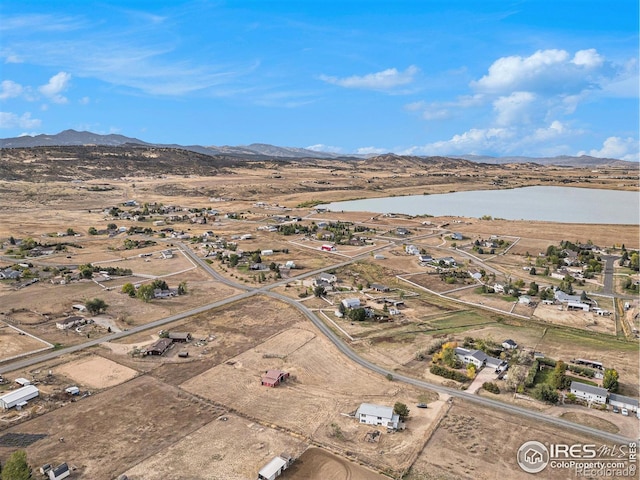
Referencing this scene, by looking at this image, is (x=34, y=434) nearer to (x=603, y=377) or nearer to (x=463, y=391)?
(x=463, y=391)

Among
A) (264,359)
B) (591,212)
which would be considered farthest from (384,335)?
(591,212)

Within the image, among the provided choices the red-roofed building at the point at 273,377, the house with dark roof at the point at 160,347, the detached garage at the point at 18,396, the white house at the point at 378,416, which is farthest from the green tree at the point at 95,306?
the white house at the point at 378,416

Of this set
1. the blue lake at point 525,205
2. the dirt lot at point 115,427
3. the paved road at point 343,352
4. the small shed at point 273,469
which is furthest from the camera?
the blue lake at point 525,205

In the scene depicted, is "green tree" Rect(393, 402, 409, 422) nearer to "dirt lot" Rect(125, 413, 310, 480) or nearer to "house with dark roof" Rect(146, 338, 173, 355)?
"dirt lot" Rect(125, 413, 310, 480)

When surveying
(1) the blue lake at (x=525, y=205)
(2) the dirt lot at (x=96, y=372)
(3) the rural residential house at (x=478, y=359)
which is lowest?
(2) the dirt lot at (x=96, y=372)

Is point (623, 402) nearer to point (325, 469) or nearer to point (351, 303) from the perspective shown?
point (325, 469)

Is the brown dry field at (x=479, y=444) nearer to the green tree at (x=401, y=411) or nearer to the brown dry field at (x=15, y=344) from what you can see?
the green tree at (x=401, y=411)
